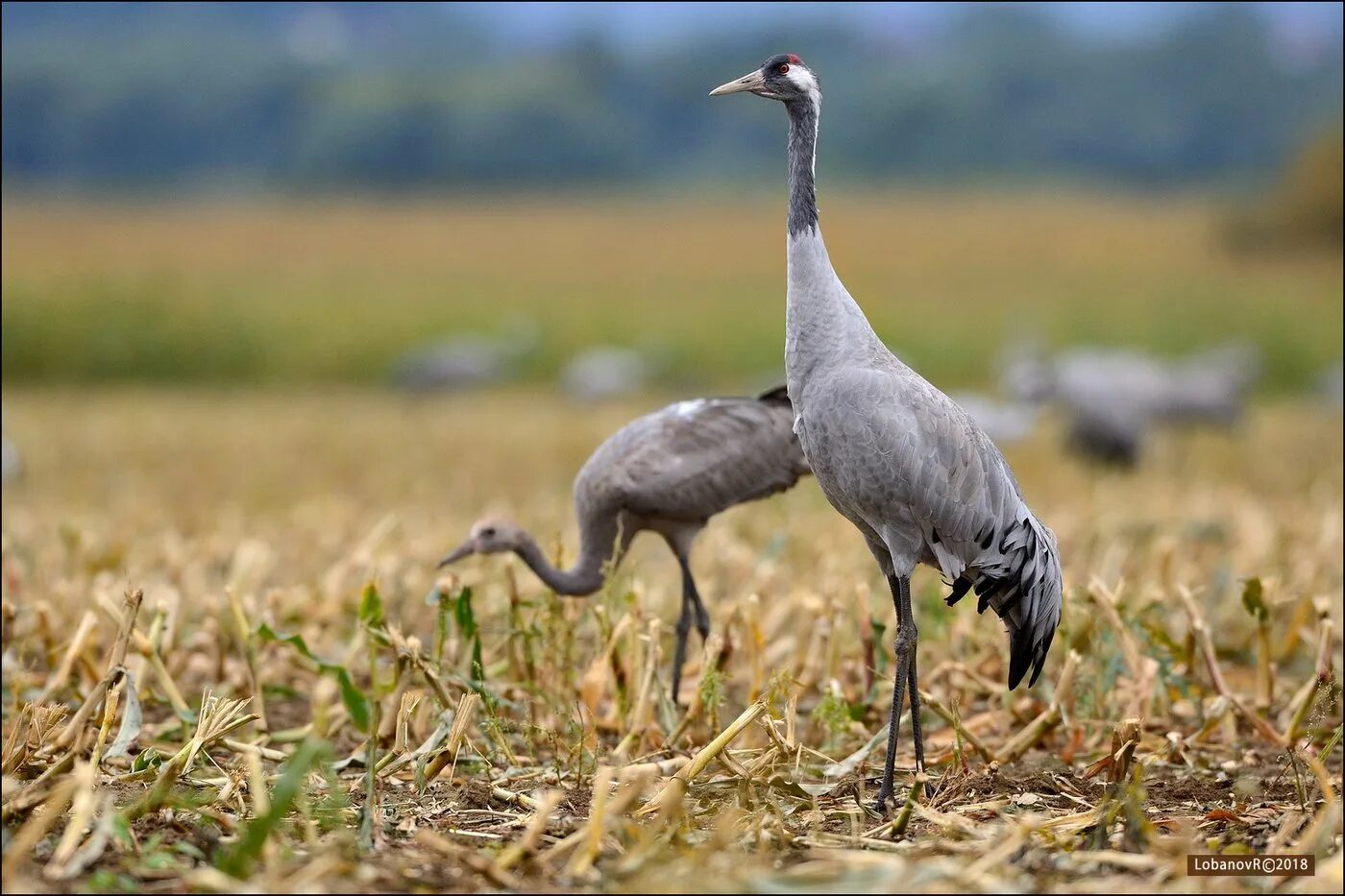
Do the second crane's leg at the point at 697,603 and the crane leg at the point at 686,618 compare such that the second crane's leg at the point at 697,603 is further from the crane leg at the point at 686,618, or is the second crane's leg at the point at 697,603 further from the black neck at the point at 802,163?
the black neck at the point at 802,163

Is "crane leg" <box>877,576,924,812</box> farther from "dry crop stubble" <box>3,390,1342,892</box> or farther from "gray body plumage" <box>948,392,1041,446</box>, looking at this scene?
"gray body plumage" <box>948,392,1041,446</box>

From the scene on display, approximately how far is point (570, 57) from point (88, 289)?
141ft

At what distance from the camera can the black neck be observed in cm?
395

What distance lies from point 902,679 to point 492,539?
1.59 meters

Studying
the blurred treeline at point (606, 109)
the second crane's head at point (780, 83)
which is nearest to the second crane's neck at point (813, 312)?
the second crane's head at point (780, 83)

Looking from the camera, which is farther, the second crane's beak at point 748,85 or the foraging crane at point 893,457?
the second crane's beak at point 748,85

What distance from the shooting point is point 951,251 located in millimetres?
27688

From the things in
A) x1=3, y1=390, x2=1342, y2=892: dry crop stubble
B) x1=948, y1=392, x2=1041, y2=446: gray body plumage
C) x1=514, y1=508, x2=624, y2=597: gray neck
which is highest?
x1=948, y1=392, x2=1041, y2=446: gray body plumage

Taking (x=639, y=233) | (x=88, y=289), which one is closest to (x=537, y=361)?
(x=88, y=289)

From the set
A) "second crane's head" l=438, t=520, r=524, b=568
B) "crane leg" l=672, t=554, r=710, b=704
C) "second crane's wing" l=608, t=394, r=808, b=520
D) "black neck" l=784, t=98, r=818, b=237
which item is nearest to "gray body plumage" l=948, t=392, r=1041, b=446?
"second crane's wing" l=608, t=394, r=808, b=520

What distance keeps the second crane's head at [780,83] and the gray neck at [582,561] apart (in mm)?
1569

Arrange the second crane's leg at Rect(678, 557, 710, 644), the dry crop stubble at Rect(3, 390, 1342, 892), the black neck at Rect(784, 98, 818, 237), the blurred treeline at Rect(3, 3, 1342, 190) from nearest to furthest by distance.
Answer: the dry crop stubble at Rect(3, 390, 1342, 892) < the black neck at Rect(784, 98, 818, 237) < the second crane's leg at Rect(678, 557, 710, 644) < the blurred treeline at Rect(3, 3, 1342, 190)

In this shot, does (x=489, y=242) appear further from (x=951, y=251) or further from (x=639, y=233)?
(x=951, y=251)

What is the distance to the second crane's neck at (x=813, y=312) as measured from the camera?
3867mm
